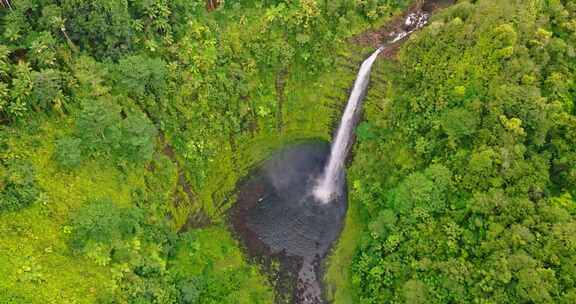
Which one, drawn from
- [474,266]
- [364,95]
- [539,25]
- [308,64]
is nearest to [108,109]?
[308,64]

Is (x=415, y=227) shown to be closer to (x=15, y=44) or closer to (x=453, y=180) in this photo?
(x=453, y=180)

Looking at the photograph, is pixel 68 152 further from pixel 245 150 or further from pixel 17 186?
pixel 245 150

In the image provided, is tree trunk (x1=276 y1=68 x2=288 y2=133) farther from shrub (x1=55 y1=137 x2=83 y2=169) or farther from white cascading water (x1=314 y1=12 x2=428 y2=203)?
shrub (x1=55 y1=137 x2=83 y2=169)

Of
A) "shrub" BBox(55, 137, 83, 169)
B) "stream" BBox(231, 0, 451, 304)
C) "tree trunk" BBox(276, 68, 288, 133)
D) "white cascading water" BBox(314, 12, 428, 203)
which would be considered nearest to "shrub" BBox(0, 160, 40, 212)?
"shrub" BBox(55, 137, 83, 169)

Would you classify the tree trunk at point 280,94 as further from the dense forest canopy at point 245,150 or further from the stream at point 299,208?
the stream at point 299,208

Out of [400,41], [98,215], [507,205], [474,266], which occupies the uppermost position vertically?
[98,215]

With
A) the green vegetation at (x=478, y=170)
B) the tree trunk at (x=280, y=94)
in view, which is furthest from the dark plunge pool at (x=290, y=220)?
the tree trunk at (x=280, y=94)
